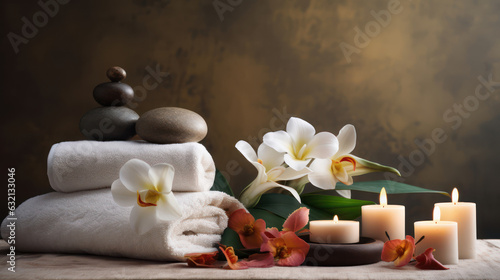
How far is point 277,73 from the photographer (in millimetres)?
1088

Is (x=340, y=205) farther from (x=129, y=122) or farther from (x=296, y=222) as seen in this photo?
(x=129, y=122)

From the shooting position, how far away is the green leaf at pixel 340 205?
889 mm

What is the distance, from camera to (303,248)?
708mm


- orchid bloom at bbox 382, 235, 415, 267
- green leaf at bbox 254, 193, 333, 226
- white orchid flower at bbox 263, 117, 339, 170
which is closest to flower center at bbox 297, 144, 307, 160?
white orchid flower at bbox 263, 117, 339, 170

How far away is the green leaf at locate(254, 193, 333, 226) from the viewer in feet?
2.90

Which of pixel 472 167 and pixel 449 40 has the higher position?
pixel 449 40

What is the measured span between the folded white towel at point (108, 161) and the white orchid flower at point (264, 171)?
0.09 meters

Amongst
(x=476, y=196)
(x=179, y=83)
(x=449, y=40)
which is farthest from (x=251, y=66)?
(x=476, y=196)

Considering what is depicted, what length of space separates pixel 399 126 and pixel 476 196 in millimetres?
237

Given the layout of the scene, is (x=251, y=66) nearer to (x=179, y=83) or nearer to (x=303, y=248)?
(x=179, y=83)

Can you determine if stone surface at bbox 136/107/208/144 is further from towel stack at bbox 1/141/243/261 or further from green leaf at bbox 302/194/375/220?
green leaf at bbox 302/194/375/220

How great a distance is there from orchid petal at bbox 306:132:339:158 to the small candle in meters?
0.13

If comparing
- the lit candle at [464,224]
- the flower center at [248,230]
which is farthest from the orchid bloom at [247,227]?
the lit candle at [464,224]

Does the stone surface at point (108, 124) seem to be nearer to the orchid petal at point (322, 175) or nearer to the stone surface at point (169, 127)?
the stone surface at point (169, 127)
